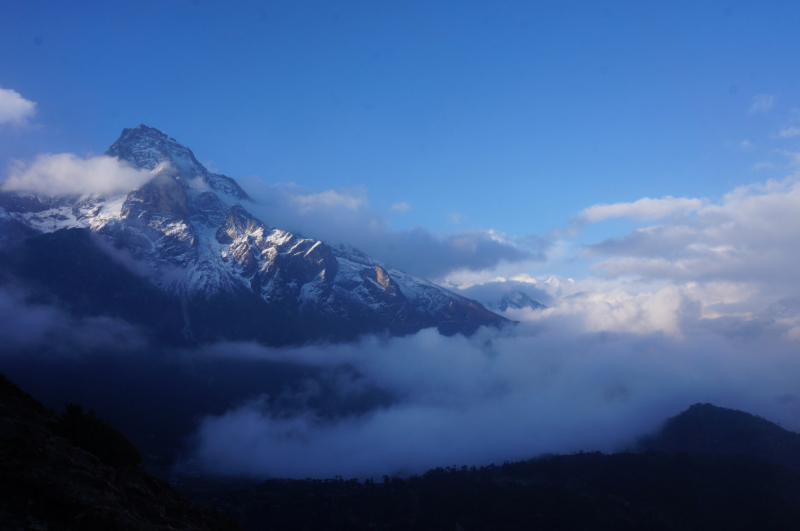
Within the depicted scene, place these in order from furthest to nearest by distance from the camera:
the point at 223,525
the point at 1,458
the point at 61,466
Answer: the point at 223,525
the point at 61,466
the point at 1,458

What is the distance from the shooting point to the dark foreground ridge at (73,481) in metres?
40.4

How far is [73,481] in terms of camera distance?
45.2 meters

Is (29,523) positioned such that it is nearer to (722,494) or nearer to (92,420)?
(92,420)

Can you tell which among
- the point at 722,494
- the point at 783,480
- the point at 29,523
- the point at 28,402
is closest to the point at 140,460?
the point at 28,402

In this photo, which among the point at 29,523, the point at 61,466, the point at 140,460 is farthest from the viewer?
the point at 140,460

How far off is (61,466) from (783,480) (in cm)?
26258

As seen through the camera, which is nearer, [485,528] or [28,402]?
[28,402]

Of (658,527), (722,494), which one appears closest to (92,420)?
(658,527)

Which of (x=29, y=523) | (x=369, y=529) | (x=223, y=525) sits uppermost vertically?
(x=29, y=523)

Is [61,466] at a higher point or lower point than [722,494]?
higher

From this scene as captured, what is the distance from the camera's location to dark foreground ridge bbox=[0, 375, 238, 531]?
4038 centimetres

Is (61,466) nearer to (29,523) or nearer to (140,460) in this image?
(29,523)

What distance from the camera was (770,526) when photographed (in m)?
165

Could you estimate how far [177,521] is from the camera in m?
51.7
